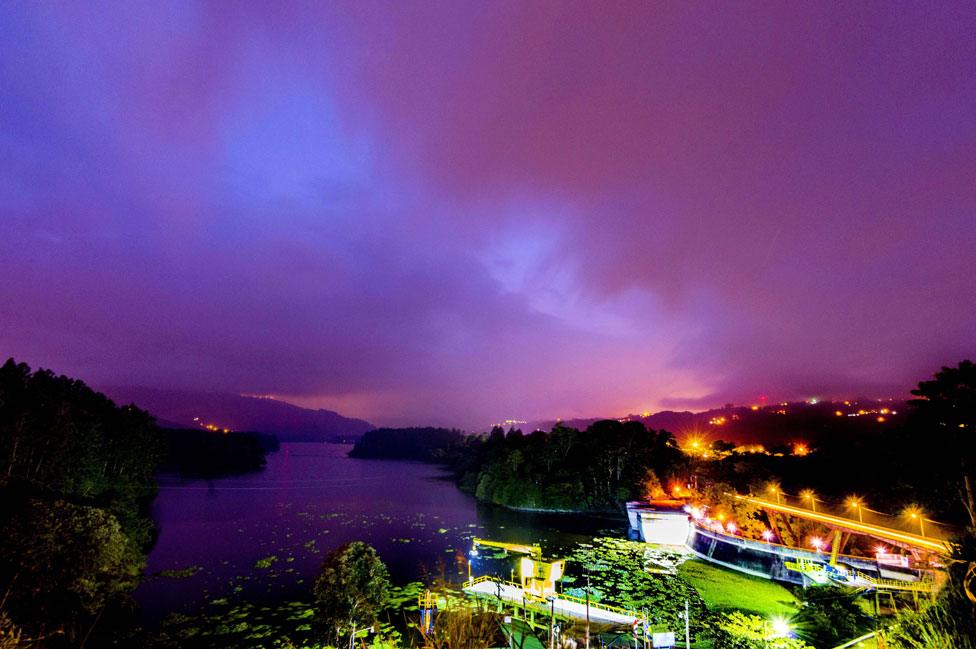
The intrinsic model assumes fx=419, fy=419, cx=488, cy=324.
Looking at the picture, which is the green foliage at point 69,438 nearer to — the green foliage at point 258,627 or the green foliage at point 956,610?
the green foliage at point 258,627

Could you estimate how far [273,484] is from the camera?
300ft

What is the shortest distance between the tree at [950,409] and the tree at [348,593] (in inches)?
1515

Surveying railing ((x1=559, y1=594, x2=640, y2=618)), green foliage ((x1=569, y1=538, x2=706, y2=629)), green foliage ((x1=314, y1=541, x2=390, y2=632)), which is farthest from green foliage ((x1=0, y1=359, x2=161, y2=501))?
green foliage ((x1=569, y1=538, x2=706, y2=629))

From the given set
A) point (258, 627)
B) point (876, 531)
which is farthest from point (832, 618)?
point (258, 627)

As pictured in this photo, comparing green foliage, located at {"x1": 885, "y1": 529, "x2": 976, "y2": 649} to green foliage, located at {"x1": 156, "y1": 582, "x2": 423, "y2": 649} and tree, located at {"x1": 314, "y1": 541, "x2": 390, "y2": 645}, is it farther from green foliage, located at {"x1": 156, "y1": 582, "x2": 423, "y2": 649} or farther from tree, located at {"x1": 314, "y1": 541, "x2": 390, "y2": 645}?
green foliage, located at {"x1": 156, "y1": 582, "x2": 423, "y2": 649}

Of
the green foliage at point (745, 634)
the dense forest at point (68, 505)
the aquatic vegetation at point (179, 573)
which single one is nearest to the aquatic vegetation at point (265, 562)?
the aquatic vegetation at point (179, 573)

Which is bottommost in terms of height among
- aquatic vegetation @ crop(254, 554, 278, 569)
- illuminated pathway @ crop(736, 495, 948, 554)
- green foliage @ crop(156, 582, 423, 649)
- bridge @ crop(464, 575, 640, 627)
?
aquatic vegetation @ crop(254, 554, 278, 569)

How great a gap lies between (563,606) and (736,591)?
13.9 meters

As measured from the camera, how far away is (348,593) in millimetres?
16453

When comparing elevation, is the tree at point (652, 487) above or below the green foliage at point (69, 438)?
below

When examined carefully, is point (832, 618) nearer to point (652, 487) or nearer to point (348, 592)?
point (348, 592)

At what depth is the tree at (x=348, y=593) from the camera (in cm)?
1630

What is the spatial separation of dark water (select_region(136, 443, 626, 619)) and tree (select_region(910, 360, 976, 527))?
101ft

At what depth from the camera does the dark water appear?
3034cm
